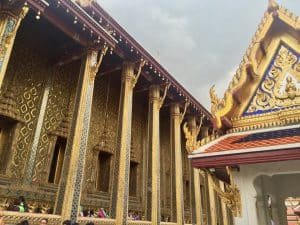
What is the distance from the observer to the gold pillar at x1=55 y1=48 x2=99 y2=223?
5.56 m

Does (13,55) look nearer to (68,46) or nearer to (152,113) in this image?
(68,46)

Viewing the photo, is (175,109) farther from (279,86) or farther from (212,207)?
(279,86)

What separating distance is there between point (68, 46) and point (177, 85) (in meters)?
4.18

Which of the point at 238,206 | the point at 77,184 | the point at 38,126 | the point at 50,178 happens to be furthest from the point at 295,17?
the point at 50,178

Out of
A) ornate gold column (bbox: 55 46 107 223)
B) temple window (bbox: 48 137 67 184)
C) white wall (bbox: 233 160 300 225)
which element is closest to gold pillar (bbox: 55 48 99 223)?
ornate gold column (bbox: 55 46 107 223)

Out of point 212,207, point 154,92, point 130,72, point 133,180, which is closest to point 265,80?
point 130,72

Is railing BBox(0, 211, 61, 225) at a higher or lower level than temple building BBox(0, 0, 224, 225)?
lower

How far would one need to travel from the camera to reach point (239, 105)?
145 inches

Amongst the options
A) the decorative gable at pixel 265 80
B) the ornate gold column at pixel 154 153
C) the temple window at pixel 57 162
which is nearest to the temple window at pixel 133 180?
the ornate gold column at pixel 154 153

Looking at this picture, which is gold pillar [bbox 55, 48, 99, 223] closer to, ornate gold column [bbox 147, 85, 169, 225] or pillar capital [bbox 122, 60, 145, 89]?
pillar capital [bbox 122, 60, 145, 89]

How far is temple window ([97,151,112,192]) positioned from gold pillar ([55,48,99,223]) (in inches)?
120

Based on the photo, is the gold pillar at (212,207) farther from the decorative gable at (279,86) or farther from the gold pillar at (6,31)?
the gold pillar at (6,31)

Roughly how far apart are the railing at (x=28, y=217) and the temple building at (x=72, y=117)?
0.6 inches

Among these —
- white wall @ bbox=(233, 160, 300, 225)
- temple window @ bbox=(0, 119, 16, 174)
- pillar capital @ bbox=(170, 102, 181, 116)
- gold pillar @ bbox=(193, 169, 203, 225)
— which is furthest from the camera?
pillar capital @ bbox=(170, 102, 181, 116)
